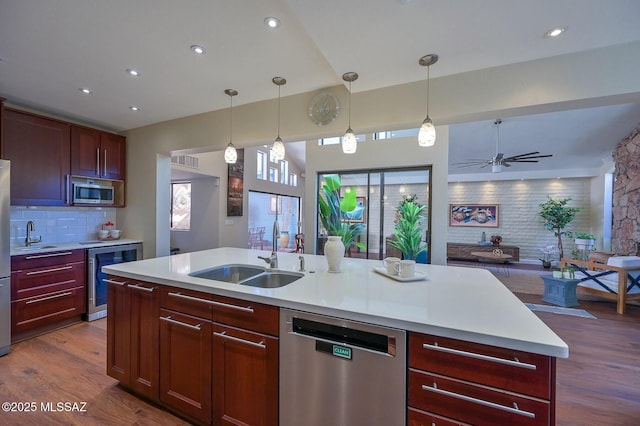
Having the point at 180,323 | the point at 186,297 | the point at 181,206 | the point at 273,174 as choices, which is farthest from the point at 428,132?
the point at 273,174

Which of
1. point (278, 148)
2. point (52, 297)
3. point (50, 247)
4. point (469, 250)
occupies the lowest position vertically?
point (469, 250)

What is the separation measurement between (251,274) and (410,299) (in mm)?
1277

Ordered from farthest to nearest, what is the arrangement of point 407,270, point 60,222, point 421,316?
point 60,222 < point 407,270 < point 421,316

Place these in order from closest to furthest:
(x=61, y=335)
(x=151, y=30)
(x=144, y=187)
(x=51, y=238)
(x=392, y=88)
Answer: (x=151, y=30) < (x=392, y=88) < (x=61, y=335) < (x=51, y=238) < (x=144, y=187)

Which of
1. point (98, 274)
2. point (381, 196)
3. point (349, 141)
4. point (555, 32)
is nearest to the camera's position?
point (555, 32)

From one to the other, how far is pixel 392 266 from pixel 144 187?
360 centimetres

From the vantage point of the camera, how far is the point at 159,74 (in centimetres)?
235

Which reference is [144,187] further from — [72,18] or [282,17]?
[282,17]

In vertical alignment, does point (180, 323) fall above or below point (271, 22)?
below

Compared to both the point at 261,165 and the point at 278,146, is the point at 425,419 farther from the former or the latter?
the point at 261,165

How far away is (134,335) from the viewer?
1832mm

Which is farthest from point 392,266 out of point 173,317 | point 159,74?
point 159,74

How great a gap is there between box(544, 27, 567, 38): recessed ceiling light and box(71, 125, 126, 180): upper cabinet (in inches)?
185

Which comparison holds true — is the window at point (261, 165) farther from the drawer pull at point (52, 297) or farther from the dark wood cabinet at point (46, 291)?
the drawer pull at point (52, 297)
